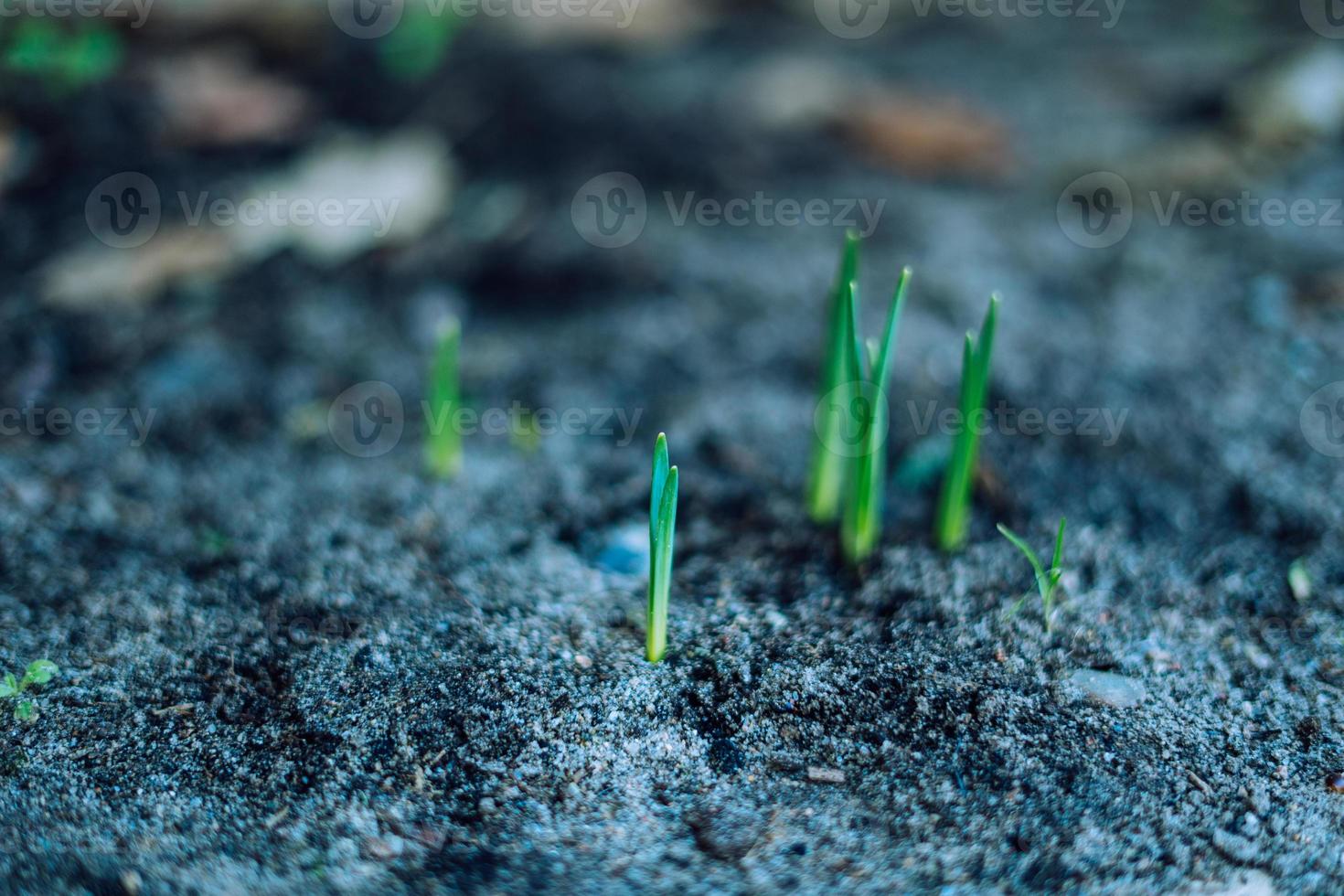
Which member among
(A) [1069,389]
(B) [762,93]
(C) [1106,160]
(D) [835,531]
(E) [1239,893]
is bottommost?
(E) [1239,893]

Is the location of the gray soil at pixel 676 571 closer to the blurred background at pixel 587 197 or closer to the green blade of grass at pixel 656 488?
the blurred background at pixel 587 197

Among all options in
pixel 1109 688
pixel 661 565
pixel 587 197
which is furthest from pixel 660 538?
pixel 587 197

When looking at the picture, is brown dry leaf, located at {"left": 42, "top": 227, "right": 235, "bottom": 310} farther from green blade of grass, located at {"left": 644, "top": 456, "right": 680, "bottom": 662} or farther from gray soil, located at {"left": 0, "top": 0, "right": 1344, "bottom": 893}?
green blade of grass, located at {"left": 644, "top": 456, "right": 680, "bottom": 662}

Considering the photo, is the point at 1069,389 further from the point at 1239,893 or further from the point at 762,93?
the point at 762,93

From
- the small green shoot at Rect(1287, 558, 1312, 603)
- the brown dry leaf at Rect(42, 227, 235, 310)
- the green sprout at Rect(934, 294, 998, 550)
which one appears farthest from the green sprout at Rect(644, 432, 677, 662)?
the brown dry leaf at Rect(42, 227, 235, 310)

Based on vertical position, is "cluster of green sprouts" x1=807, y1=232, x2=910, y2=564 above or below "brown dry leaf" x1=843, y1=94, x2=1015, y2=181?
below

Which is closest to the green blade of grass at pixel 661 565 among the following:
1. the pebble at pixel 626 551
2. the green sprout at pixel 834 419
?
the pebble at pixel 626 551

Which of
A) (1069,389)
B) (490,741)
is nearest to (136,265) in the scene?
(490,741)
